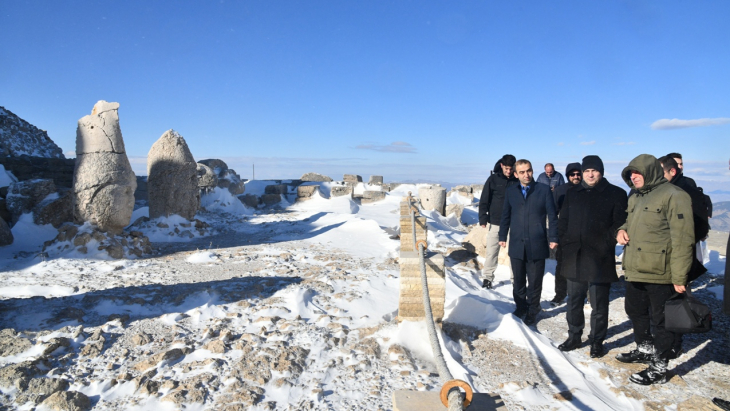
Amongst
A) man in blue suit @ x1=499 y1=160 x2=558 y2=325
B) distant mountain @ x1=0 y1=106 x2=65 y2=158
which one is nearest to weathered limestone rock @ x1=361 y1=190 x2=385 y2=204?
distant mountain @ x1=0 y1=106 x2=65 y2=158

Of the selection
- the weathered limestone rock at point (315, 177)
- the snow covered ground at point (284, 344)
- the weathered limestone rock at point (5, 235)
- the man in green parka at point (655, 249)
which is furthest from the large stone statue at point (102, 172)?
the weathered limestone rock at point (315, 177)

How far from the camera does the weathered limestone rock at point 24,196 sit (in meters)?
7.10

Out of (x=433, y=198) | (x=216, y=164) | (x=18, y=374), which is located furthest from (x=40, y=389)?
(x=216, y=164)

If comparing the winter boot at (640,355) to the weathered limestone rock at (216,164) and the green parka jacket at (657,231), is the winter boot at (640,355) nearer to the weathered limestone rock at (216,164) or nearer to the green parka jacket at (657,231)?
the green parka jacket at (657,231)

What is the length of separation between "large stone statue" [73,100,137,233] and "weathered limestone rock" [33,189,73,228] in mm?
510

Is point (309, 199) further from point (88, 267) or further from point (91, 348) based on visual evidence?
point (91, 348)

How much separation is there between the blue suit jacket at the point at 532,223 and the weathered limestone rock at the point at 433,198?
9.65 metres

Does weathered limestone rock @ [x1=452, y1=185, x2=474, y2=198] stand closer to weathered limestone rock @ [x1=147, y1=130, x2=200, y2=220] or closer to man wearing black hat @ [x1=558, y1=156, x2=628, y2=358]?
weathered limestone rock @ [x1=147, y1=130, x2=200, y2=220]

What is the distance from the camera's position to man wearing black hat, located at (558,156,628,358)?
3.43m

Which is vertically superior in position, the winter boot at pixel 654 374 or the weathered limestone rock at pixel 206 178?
the weathered limestone rock at pixel 206 178

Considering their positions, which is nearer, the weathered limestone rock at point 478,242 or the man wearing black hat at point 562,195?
the man wearing black hat at point 562,195

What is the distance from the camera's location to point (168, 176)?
374 inches

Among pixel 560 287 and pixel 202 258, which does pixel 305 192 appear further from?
pixel 560 287

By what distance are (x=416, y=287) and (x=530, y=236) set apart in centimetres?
139
